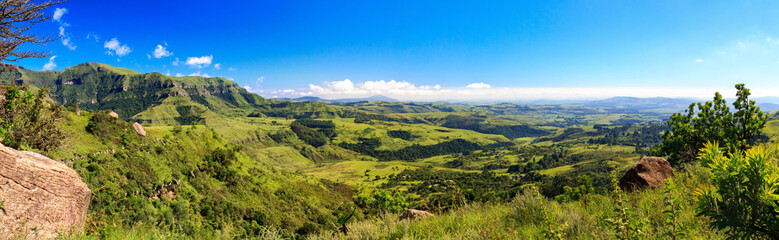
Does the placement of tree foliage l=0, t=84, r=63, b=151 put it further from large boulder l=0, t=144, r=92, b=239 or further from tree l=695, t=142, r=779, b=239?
tree l=695, t=142, r=779, b=239

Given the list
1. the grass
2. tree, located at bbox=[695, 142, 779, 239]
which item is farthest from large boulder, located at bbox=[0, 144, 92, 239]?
tree, located at bbox=[695, 142, 779, 239]

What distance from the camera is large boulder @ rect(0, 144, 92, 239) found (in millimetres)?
7340

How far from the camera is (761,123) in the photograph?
20.3 m

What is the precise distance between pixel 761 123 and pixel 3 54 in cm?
4528

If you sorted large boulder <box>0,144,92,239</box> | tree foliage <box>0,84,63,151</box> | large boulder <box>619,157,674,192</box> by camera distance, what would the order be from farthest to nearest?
large boulder <box>619,157,674,192</box> < tree foliage <box>0,84,63,151</box> < large boulder <box>0,144,92,239</box>

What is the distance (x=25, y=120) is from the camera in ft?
36.7

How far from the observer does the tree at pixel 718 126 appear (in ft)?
65.7

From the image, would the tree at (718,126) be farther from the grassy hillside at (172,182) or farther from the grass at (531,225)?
the grassy hillside at (172,182)

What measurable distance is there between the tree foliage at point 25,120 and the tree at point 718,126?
118 feet

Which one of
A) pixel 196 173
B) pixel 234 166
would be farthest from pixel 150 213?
pixel 234 166

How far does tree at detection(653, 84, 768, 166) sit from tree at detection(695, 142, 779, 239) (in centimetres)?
2115

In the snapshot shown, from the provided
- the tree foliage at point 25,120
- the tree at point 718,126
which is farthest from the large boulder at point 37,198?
the tree at point 718,126

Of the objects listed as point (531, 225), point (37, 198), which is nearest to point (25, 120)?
point (37, 198)

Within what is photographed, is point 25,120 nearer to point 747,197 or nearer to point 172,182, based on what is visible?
point 747,197
